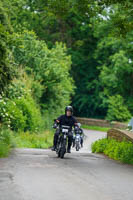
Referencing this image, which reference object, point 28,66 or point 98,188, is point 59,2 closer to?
point 98,188

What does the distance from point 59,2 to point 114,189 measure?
773 cm

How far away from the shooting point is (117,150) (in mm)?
14828

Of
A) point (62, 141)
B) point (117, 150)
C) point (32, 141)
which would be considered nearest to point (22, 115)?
point (32, 141)

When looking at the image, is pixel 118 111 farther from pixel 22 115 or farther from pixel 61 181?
pixel 61 181

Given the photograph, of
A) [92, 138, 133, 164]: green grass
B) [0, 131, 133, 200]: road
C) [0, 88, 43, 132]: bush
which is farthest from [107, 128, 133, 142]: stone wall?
[0, 88, 43, 132]: bush

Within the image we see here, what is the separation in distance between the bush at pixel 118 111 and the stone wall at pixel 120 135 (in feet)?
85.4

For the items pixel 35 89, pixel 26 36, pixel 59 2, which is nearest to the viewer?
pixel 59 2

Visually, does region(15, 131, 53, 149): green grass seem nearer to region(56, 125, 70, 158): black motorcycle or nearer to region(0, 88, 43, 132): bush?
region(0, 88, 43, 132): bush

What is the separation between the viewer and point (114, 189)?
27.7 feet

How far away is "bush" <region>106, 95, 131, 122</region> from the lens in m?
45.0

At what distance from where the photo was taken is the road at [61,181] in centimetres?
757

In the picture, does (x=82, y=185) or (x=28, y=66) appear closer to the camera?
(x=82, y=185)

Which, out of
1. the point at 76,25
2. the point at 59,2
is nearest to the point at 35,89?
the point at 59,2

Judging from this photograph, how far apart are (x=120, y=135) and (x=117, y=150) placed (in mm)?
2365
